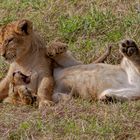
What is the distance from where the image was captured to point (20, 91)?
22.3 feet

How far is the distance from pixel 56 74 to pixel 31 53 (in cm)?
34

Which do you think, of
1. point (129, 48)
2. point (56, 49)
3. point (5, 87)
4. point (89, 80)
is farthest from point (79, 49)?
point (129, 48)

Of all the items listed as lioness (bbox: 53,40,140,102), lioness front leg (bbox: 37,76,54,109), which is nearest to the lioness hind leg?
lioness front leg (bbox: 37,76,54,109)

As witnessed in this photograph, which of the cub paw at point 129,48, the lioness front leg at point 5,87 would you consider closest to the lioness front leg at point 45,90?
the lioness front leg at point 5,87

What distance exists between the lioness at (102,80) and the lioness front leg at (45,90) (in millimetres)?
76

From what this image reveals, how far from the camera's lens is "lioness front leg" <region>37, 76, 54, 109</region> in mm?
6841

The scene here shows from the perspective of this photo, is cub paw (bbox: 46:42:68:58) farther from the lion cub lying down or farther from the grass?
the grass

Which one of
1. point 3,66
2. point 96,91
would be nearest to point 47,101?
point 96,91

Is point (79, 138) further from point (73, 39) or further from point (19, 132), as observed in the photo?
point (73, 39)

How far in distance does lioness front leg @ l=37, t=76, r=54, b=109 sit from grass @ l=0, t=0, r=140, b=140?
0.22 meters

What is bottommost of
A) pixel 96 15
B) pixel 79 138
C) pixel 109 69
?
pixel 79 138

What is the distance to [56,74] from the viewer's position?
731 cm

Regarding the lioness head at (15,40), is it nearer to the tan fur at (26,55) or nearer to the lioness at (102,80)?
the tan fur at (26,55)

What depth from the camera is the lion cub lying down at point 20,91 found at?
6.75 metres
